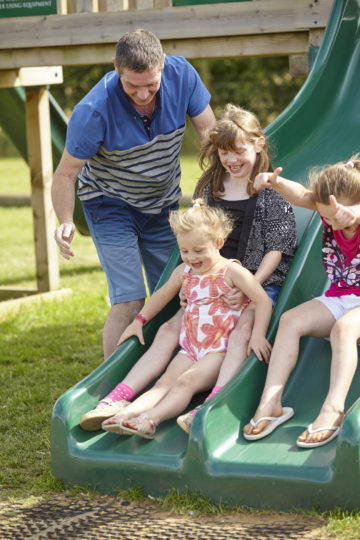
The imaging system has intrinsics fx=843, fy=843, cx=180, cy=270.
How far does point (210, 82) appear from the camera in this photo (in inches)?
851

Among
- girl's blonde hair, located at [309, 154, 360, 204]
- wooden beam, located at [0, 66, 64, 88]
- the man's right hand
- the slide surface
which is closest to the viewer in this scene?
the slide surface

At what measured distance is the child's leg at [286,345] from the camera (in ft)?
10.9

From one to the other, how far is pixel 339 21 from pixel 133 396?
2.69 m

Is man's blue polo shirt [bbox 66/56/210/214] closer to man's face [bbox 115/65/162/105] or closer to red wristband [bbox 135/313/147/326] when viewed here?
man's face [bbox 115/65/162/105]

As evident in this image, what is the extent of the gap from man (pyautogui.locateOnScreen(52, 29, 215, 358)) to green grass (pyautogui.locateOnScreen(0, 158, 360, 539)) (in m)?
0.67

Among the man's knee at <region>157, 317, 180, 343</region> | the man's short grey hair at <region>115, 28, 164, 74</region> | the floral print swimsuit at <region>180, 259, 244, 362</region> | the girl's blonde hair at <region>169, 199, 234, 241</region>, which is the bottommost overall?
the man's knee at <region>157, 317, 180, 343</region>

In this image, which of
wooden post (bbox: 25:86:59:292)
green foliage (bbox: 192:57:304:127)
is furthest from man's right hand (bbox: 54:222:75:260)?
green foliage (bbox: 192:57:304:127)

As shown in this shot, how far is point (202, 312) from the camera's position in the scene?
370 cm

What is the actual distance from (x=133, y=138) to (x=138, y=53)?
499 mm

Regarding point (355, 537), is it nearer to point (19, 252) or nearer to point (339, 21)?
point (339, 21)

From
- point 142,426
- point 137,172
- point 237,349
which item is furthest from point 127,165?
point 142,426

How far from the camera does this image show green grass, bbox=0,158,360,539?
348cm

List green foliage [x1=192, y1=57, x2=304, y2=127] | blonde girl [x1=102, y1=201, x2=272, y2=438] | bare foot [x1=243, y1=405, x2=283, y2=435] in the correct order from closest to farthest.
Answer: bare foot [x1=243, y1=405, x2=283, y2=435], blonde girl [x1=102, y1=201, x2=272, y2=438], green foliage [x1=192, y1=57, x2=304, y2=127]

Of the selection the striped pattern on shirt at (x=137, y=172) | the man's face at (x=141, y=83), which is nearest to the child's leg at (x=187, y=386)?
the striped pattern on shirt at (x=137, y=172)
